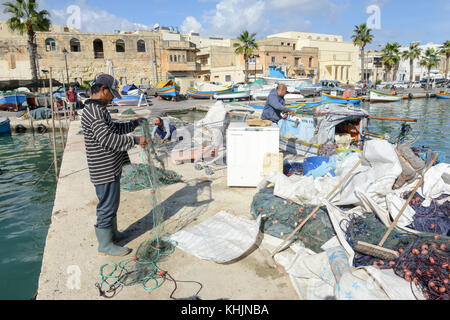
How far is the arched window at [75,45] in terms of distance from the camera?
125 ft

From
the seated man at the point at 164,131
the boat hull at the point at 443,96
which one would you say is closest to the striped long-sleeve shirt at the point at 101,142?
the seated man at the point at 164,131

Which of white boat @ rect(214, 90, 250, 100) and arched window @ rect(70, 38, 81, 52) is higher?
arched window @ rect(70, 38, 81, 52)

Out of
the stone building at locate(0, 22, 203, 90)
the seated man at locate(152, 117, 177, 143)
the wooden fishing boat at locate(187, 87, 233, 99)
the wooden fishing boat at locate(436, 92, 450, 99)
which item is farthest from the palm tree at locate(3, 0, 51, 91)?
the wooden fishing boat at locate(436, 92, 450, 99)

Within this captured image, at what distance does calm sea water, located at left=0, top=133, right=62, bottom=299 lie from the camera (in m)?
4.25

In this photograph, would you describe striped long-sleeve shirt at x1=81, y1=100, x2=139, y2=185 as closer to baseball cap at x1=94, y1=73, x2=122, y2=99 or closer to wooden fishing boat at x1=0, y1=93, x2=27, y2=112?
baseball cap at x1=94, y1=73, x2=122, y2=99

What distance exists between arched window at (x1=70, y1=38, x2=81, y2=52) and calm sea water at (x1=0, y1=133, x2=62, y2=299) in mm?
31151

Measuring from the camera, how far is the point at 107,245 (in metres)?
3.35

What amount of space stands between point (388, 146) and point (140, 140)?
334 centimetres

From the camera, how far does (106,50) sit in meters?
39.6

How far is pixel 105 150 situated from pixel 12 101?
73.9 ft

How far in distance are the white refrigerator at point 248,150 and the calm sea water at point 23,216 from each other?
3.42 metres

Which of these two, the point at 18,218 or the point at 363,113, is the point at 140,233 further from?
the point at 363,113

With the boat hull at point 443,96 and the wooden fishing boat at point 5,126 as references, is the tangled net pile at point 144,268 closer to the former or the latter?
the wooden fishing boat at point 5,126
